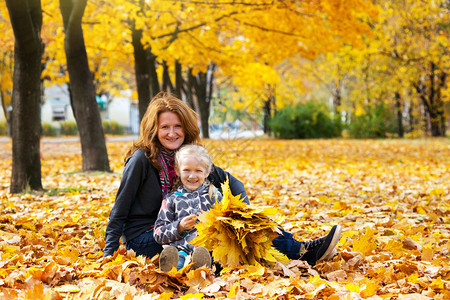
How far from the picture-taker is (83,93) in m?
8.78

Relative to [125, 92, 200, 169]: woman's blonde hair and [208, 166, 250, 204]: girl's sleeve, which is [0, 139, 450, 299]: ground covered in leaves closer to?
[208, 166, 250, 204]: girl's sleeve

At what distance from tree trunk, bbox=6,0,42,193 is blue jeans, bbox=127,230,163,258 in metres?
3.79

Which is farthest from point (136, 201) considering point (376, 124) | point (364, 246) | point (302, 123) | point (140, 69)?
point (376, 124)

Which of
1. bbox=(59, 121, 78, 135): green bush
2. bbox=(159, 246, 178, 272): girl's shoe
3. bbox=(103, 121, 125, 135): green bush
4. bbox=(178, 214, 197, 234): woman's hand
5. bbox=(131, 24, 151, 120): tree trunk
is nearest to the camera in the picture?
bbox=(159, 246, 178, 272): girl's shoe

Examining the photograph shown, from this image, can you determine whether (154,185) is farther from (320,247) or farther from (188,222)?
(320,247)

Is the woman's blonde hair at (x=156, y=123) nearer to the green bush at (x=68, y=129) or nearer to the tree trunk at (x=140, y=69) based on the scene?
the tree trunk at (x=140, y=69)

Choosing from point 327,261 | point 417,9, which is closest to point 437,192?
point 327,261

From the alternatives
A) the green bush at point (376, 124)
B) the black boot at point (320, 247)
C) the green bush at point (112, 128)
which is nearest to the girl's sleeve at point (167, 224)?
the black boot at point (320, 247)

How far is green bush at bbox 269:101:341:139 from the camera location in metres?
24.0

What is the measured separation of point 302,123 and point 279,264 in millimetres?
21305

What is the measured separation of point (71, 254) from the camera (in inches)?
138

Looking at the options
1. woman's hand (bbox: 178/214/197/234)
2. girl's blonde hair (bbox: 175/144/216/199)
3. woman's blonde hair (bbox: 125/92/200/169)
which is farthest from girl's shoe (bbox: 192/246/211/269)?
woman's blonde hair (bbox: 125/92/200/169)

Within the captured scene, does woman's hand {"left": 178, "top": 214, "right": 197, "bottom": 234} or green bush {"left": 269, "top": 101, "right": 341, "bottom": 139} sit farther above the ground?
green bush {"left": 269, "top": 101, "right": 341, "bottom": 139}

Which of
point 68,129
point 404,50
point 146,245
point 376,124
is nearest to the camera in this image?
point 146,245
